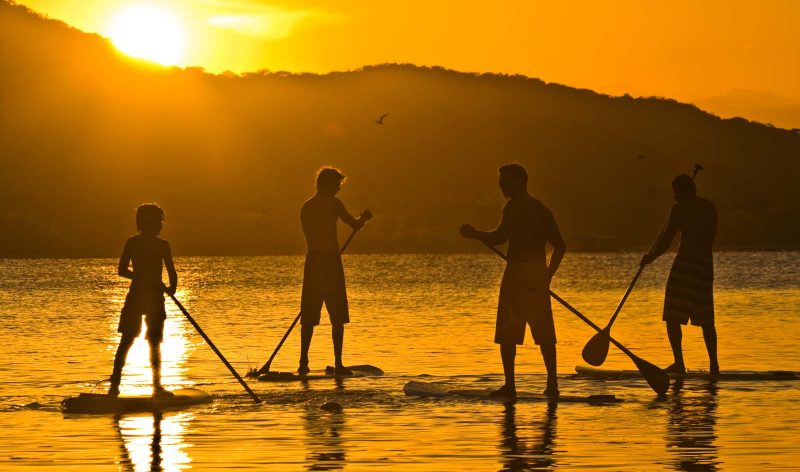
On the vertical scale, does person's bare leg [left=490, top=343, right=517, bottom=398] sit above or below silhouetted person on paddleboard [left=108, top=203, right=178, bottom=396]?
below

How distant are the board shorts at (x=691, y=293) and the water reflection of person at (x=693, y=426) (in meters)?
0.82

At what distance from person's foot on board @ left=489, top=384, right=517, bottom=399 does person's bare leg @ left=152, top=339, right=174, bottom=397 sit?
267 cm

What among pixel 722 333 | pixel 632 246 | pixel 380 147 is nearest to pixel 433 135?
pixel 380 147

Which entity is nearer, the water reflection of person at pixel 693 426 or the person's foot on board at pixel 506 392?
the water reflection of person at pixel 693 426

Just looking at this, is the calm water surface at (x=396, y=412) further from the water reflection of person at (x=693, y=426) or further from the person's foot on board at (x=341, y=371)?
the person's foot on board at (x=341, y=371)

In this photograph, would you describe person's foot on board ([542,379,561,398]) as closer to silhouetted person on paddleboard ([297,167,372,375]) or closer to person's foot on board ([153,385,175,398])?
silhouetted person on paddleboard ([297,167,372,375])

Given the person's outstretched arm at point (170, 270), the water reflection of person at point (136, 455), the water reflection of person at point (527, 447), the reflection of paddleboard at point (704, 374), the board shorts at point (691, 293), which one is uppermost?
the person's outstretched arm at point (170, 270)

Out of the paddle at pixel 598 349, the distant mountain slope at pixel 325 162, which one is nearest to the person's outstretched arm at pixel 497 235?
the paddle at pixel 598 349

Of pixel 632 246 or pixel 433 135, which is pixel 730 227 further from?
pixel 433 135

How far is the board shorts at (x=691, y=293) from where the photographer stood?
51.0 feet

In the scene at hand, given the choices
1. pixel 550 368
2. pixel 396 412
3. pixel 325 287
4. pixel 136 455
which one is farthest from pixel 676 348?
pixel 136 455

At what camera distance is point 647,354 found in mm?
18750

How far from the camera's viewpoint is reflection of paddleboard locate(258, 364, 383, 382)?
50.9 feet

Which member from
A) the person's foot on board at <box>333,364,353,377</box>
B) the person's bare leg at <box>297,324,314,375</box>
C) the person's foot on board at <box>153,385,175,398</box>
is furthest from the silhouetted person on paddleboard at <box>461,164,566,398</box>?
the person's bare leg at <box>297,324,314,375</box>
